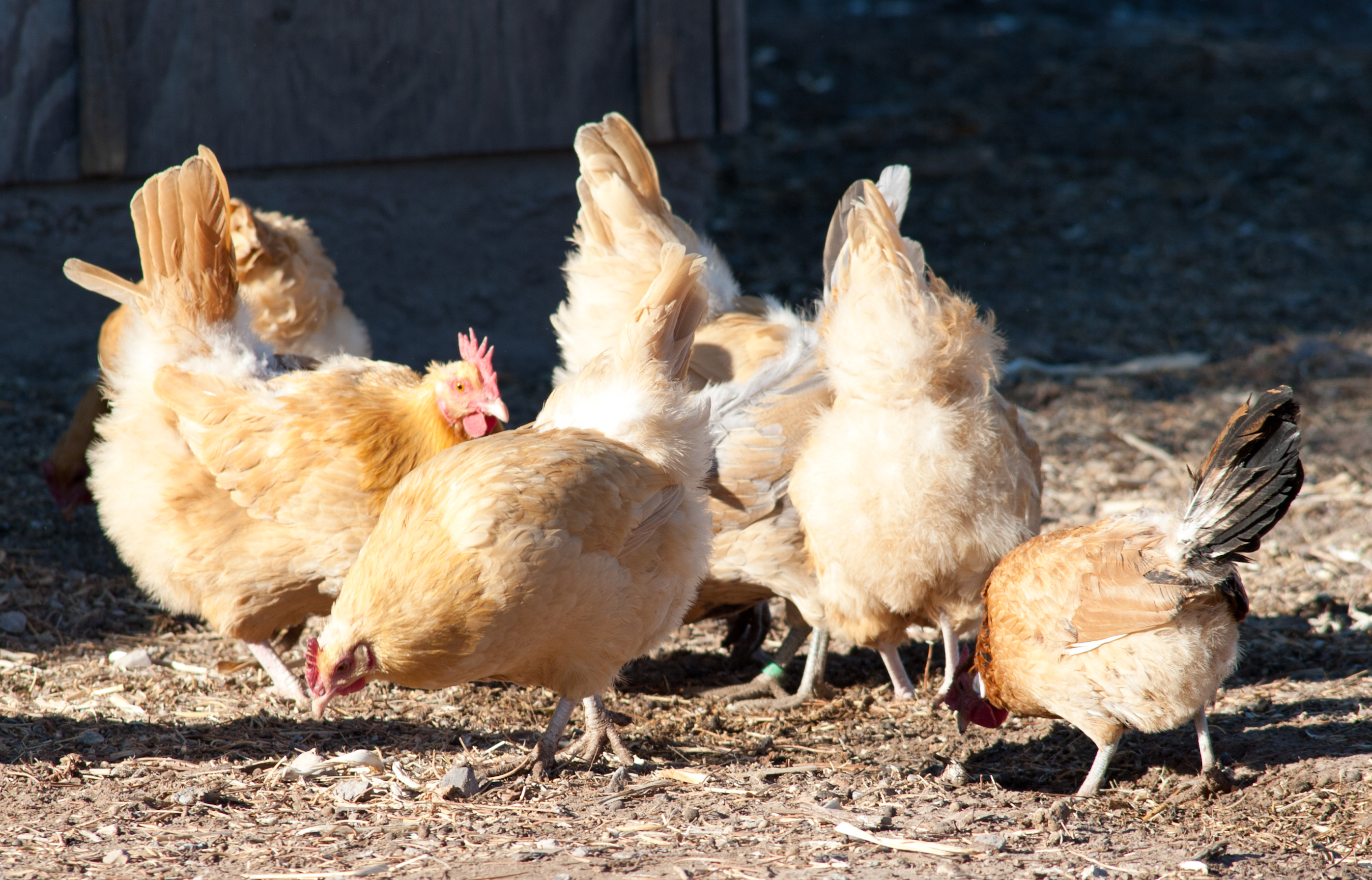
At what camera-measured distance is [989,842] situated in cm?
279

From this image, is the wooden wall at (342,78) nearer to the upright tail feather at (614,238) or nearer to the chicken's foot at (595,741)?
the upright tail feather at (614,238)

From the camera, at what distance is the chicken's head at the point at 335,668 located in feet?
9.58

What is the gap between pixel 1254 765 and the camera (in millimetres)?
3365

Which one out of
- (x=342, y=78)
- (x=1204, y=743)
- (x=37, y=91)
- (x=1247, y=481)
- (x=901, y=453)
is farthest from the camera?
(x=342, y=78)

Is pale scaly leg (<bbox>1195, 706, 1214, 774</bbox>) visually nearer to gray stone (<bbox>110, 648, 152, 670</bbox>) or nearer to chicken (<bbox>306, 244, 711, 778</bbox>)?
chicken (<bbox>306, 244, 711, 778</bbox>)

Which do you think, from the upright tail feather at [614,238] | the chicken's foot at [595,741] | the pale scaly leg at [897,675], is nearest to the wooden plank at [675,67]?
the upright tail feather at [614,238]

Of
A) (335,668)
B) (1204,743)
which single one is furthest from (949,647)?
(335,668)

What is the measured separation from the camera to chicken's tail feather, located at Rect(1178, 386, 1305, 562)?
2.99 m

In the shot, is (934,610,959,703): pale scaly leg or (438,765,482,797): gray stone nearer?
(438,765,482,797): gray stone

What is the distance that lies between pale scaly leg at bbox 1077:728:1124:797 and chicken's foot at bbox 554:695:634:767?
4.14 feet

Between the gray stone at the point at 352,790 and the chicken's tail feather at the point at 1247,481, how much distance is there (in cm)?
220

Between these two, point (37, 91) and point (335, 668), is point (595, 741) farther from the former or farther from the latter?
point (37, 91)

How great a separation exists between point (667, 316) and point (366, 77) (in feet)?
11.3

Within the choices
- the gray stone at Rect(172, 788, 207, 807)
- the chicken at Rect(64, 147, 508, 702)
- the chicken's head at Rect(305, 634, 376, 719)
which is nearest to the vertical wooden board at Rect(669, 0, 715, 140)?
the chicken at Rect(64, 147, 508, 702)
